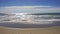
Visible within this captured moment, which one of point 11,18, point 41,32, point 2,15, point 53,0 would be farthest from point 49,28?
point 2,15

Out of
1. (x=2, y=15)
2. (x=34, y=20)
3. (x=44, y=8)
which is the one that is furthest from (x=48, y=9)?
(x=2, y=15)

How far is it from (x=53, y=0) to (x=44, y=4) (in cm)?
12

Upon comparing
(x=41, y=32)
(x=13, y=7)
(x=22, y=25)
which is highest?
(x=13, y=7)

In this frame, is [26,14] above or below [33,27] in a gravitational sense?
above

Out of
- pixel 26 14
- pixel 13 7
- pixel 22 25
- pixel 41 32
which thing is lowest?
pixel 41 32

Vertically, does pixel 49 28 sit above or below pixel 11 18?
below

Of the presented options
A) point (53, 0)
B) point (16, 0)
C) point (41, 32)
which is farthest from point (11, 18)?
point (53, 0)

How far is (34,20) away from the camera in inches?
47.4

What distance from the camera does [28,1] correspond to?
3.98 feet

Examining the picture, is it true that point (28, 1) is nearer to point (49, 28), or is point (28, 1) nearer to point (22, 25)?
point (22, 25)

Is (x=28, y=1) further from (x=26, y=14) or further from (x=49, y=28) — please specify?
(x=49, y=28)

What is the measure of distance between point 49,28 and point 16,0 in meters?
0.53

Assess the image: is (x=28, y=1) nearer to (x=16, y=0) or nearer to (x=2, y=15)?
(x=16, y=0)

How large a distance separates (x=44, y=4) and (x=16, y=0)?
35cm
